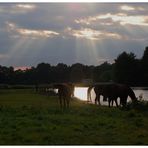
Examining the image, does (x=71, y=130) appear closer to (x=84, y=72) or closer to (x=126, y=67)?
(x=126, y=67)

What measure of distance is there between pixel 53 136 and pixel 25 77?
35.9 meters

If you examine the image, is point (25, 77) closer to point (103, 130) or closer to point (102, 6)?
point (102, 6)

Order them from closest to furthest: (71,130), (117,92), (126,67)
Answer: (71,130) < (117,92) < (126,67)

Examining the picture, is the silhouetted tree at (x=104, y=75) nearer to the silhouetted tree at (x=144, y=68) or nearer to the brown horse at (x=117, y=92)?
the silhouetted tree at (x=144, y=68)

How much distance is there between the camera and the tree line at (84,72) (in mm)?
42987

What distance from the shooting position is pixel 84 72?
2023 inches

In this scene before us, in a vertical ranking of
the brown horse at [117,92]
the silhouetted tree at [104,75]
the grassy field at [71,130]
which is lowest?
the grassy field at [71,130]

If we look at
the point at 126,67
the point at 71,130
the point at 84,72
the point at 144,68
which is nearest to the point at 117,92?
the point at 126,67

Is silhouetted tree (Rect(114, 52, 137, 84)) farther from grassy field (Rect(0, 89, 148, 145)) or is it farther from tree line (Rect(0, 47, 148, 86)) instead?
grassy field (Rect(0, 89, 148, 145))

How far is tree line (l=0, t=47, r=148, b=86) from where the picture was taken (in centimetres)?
4299

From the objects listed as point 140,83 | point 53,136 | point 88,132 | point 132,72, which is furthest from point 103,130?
point 140,83

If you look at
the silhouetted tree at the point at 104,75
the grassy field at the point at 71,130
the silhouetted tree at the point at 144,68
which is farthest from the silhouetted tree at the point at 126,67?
the grassy field at the point at 71,130

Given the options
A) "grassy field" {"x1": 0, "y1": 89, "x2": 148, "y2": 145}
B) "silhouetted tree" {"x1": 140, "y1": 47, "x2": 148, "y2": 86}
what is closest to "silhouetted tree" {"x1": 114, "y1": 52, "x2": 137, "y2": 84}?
"silhouetted tree" {"x1": 140, "y1": 47, "x2": 148, "y2": 86}

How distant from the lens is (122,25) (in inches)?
871
